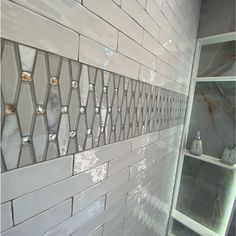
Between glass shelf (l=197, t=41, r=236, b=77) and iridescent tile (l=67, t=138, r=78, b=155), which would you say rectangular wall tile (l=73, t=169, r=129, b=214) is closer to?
iridescent tile (l=67, t=138, r=78, b=155)

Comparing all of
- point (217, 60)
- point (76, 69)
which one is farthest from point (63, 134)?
point (217, 60)

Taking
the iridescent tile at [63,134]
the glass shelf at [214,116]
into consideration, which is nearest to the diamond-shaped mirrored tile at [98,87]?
the iridescent tile at [63,134]

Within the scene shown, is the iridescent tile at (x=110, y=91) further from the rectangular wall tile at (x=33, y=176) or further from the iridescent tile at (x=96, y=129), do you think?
the rectangular wall tile at (x=33, y=176)

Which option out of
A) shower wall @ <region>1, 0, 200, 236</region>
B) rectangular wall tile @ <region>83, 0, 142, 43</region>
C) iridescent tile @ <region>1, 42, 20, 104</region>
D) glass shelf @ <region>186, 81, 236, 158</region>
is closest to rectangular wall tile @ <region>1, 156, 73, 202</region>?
shower wall @ <region>1, 0, 200, 236</region>

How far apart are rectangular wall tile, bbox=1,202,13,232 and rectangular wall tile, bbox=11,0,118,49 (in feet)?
1.07

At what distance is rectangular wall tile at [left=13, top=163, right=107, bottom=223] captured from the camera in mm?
314

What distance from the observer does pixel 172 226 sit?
1.55 meters

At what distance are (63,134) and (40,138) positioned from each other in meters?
0.05

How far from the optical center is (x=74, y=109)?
383mm

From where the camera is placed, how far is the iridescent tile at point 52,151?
0.34 metres

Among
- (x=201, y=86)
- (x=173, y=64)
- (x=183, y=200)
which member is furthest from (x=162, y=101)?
(x=183, y=200)

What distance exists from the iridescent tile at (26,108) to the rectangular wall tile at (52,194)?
13 centimetres

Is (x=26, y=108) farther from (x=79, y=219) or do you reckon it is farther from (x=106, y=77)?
(x=79, y=219)

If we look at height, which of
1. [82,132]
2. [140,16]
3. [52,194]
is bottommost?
[52,194]
